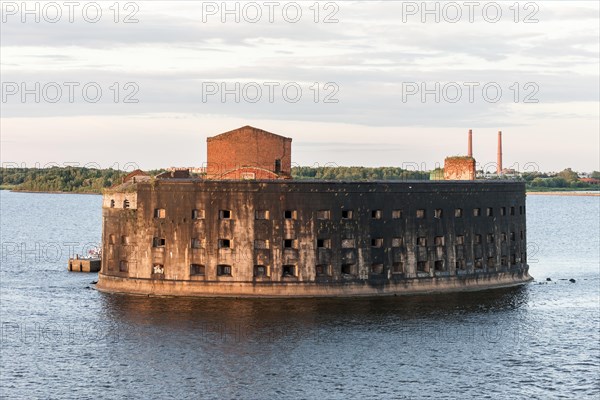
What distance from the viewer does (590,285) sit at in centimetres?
6216

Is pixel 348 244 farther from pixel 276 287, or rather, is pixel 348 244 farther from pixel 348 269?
pixel 276 287

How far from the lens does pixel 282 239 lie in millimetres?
52281

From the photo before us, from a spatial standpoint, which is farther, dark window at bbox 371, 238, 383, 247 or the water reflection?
dark window at bbox 371, 238, 383, 247

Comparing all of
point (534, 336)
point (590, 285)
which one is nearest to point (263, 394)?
point (534, 336)

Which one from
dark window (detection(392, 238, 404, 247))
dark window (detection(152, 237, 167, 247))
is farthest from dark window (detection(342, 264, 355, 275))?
dark window (detection(152, 237, 167, 247))

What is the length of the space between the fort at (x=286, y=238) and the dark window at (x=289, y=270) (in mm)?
56

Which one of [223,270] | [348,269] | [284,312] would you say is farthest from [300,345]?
[348,269]

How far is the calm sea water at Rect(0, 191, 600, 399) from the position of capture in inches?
1428

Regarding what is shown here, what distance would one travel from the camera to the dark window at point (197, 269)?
5244cm

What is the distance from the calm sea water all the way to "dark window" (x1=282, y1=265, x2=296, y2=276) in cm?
189

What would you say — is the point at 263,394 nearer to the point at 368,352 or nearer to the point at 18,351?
the point at 368,352

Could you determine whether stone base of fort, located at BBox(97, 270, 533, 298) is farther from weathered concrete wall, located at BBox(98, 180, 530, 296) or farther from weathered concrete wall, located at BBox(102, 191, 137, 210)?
weathered concrete wall, located at BBox(102, 191, 137, 210)

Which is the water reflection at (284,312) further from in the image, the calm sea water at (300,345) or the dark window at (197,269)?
the dark window at (197,269)

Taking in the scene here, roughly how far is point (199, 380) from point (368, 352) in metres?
7.34
